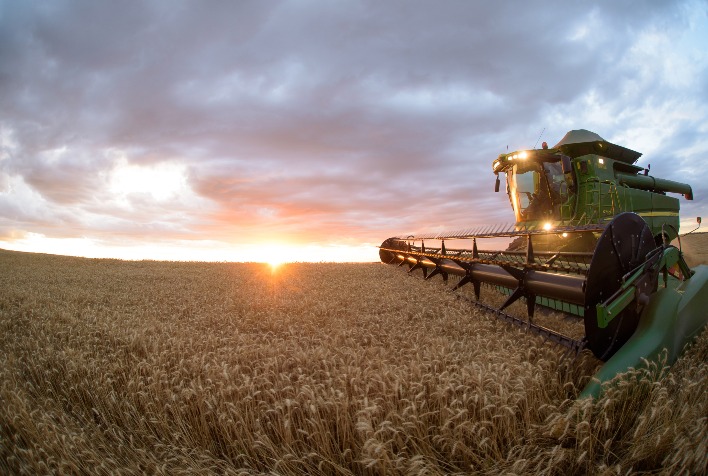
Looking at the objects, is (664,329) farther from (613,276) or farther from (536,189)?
(536,189)

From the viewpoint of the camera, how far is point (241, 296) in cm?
826

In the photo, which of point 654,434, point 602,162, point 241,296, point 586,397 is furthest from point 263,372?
point 602,162

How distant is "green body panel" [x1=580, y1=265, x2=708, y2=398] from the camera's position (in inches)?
126

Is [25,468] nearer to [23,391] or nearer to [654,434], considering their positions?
[23,391]

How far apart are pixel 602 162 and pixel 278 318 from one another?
8.89 m

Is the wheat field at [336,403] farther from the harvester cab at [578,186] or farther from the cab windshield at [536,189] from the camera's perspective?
the cab windshield at [536,189]

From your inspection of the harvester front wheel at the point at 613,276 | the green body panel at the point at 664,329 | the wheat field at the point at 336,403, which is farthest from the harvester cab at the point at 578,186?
the harvester front wheel at the point at 613,276

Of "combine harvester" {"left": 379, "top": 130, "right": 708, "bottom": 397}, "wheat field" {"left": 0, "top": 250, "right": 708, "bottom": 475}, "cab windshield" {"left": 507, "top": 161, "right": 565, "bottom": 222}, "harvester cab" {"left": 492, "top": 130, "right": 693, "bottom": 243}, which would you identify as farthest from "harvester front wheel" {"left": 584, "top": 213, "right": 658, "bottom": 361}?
"cab windshield" {"left": 507, "top": 161, "right": 565, "bottom": 222}

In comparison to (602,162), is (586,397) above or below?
below

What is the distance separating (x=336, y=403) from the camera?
2.95m

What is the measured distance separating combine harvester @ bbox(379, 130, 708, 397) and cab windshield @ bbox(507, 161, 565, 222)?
1.0 inches

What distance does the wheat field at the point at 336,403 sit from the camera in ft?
8.61

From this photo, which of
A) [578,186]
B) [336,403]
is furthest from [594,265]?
[578,186]

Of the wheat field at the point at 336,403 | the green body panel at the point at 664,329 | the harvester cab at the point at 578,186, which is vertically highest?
the harvester cab at the point at 578,186
